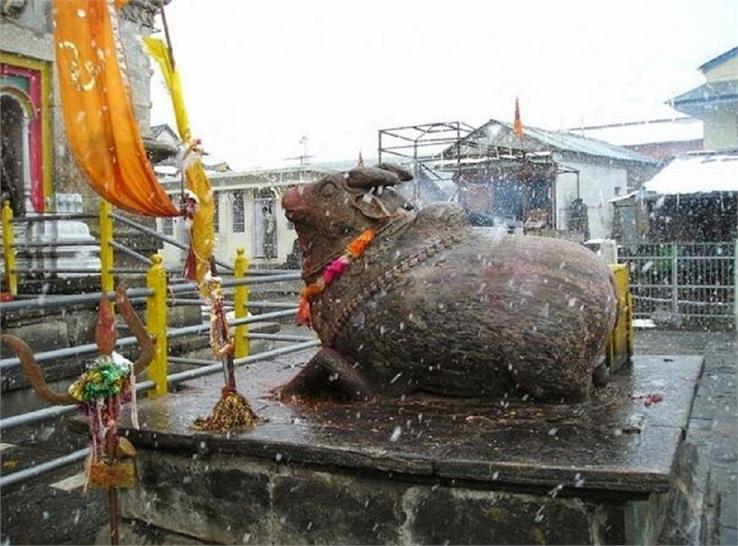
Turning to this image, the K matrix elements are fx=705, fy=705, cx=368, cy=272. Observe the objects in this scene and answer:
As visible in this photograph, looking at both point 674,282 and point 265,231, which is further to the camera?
point 265,231

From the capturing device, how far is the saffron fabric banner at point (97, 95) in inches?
117

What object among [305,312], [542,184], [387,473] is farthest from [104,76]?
[542,184]

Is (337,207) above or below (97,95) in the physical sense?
below

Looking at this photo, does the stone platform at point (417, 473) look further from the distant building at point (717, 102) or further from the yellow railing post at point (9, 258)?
the distant building at point (717, 102)

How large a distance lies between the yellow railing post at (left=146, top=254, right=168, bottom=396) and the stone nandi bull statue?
145 cm

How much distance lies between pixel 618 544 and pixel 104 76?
275 centimetres

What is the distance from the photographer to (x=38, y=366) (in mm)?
2766

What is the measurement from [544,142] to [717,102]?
6.85 metres

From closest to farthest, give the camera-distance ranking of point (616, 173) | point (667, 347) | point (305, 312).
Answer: point (305, 312) → point (667, 347) → point (616, 173)

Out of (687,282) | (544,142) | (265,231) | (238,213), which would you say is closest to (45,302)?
(687,282)

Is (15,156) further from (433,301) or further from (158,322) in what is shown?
(433,301)

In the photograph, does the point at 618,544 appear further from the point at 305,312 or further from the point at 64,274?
the point at 64,274

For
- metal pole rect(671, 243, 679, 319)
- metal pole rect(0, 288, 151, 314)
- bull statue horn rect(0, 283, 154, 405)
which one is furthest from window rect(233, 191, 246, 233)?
bull statue horn rect(0, 283, 154, 405)

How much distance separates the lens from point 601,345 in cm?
343
